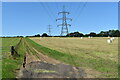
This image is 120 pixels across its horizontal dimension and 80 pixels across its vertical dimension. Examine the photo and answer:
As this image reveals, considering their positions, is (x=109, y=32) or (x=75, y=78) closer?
(x=75, y=78)

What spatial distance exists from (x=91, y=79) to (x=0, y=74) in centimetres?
415

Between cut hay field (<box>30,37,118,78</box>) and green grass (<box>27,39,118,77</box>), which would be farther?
cut hay field (<box>30,37,118,78</box>)

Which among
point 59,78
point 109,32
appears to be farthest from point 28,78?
point 109,32

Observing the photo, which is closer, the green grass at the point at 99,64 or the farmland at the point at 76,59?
the green grass at the point at 99,64

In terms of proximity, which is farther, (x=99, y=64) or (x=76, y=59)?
(x=76, y=59)

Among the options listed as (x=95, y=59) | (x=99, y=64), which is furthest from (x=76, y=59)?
(x=99, y=64)

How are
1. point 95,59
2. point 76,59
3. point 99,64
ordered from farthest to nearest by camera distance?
point 76,59 → point 95,59 → point 99,64

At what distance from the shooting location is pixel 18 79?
1077 centimetres

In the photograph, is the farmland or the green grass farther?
the farmland

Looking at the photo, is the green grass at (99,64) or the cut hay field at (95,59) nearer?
the green grass at (99,64)

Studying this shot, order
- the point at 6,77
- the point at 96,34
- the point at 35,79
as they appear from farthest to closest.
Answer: the point at 96,34, the point at 6,77, the point at 35,79

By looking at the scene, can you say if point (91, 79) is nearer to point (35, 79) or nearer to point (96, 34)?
point (35, 79)

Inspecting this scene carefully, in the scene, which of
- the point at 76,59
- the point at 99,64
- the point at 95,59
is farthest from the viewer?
the point at 76,59

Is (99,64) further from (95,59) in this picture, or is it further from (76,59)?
(76,59)
